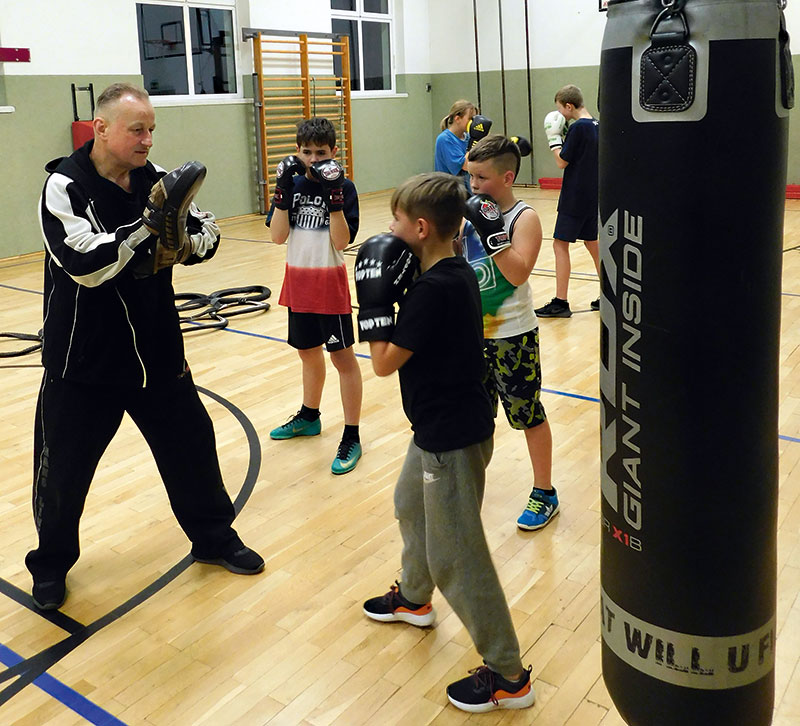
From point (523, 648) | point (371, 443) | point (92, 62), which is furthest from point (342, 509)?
point (92, 62)

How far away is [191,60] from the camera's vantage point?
9.88 m

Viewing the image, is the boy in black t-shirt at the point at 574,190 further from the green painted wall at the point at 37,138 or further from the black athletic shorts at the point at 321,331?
the green painted wall at the point at 37,138

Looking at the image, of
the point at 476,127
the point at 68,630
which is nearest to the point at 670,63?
the point at 68,630

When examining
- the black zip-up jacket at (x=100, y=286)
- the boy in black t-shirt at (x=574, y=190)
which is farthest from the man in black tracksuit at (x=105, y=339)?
the boy in black t-shirt at (x=574, y=190)

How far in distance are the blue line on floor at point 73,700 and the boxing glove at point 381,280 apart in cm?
115

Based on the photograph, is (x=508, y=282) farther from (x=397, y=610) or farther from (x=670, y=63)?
(x=670, y=63)

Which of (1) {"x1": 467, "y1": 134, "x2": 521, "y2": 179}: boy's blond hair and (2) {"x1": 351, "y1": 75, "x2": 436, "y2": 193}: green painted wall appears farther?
(2) {"x1": 351, "y1": 75, "x2": 436, "y2": 193}: green painted wall

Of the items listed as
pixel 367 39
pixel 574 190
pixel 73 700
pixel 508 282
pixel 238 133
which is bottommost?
pixel 73 700

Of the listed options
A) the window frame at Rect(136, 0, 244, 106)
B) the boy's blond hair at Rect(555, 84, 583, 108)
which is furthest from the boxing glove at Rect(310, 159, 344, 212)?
the window frame at Rect(136, 0, 244, 106)

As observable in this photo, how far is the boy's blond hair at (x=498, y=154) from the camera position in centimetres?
274

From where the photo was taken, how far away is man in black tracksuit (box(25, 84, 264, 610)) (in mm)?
2291

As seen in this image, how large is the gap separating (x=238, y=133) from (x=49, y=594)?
8601 mm

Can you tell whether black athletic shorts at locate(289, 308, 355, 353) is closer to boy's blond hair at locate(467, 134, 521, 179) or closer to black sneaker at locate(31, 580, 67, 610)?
boy's blond hair at locate(467, 134, 521, 179)

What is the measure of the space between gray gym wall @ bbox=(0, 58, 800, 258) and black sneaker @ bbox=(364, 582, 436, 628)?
707cm
